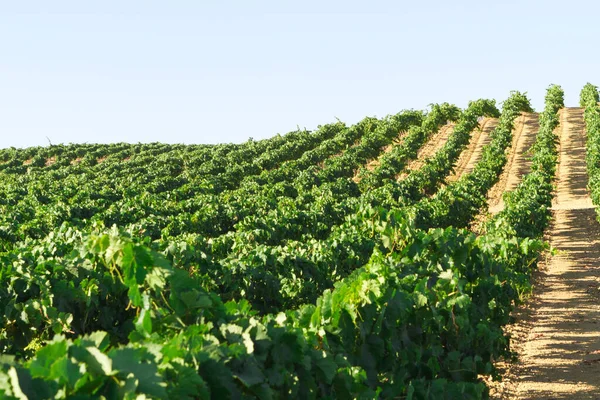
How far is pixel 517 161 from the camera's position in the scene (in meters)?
46.2

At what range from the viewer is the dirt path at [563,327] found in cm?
1155

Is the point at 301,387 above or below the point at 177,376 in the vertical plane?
below

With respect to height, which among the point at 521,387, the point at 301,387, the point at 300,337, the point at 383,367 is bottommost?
the point at 521,387

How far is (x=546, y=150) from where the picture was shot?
39.1 m

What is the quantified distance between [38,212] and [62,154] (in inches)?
1592

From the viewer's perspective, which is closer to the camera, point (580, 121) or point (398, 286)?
point (398, 286)

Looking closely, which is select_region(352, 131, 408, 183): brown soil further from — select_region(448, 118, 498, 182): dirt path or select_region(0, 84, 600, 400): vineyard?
select_region(0, 84, 600, 400): vineyard

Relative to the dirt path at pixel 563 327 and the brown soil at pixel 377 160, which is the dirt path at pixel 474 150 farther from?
the dirt path at pixel 563 327

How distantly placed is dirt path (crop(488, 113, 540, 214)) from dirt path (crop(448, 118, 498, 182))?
2.08m

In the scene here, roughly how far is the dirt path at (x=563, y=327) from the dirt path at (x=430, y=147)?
59.3 feet

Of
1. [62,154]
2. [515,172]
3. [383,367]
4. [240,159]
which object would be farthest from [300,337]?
[62,154]

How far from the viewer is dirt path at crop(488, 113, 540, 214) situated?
1436 inches

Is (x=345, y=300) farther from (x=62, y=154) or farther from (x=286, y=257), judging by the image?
(x=62, y=154)

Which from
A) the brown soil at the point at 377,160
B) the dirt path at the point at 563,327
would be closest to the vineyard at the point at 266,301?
the dirt path at the point at 563,327
